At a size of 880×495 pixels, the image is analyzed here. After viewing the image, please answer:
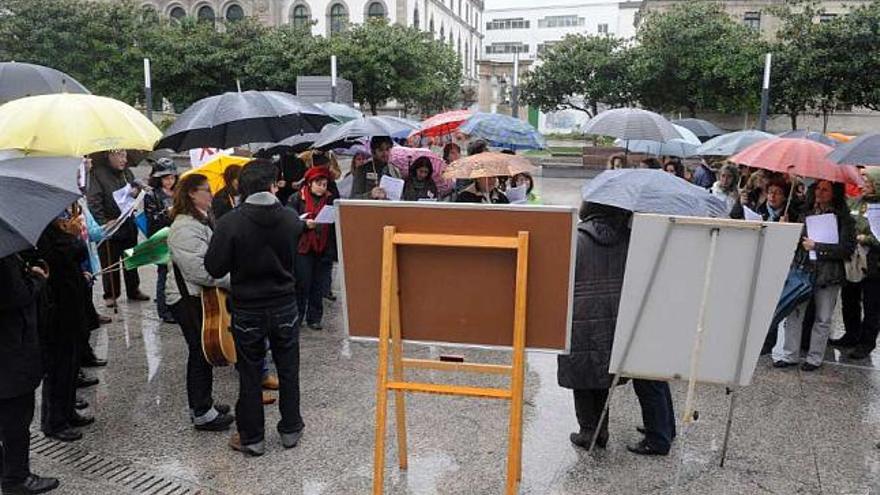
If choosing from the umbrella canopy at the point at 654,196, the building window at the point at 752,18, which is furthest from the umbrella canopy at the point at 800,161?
the building window at the point at 752,18

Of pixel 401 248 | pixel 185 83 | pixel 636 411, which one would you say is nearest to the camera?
pixel 401 248

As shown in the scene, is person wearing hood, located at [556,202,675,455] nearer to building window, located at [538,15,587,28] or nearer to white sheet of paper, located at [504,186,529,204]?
white sheet of paper, located at [504,186,529,204]

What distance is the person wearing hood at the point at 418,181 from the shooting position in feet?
24.5

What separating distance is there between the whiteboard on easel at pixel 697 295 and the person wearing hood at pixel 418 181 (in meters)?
4.22

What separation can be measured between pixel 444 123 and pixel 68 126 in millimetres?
5283

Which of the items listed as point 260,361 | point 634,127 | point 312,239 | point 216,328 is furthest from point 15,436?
point 634,127

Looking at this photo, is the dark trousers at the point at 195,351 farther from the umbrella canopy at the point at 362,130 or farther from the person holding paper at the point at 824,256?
the person holding paper at the point at 824,256

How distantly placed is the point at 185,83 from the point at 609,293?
27.9m

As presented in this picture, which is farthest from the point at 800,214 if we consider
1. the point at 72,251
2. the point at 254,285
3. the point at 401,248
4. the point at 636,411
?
the point at 72,251

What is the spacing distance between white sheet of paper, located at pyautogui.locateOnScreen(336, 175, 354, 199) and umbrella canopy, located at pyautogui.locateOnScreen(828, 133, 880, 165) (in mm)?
4797

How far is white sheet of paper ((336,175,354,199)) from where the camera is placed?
25.8 feet

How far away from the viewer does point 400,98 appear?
2948 cm

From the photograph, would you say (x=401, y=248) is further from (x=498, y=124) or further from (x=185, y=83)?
(x=185, y=83)

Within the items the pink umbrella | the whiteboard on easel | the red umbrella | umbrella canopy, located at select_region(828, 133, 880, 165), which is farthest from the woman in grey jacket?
the red umbrella
